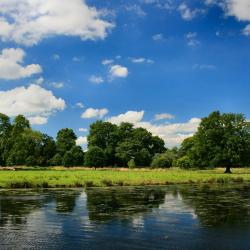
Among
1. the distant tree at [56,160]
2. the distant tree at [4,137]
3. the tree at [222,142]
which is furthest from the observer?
the distant tree at [56,160]

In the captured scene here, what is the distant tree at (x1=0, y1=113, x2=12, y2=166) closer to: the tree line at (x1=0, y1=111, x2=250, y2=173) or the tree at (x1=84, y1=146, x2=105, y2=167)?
the tree line at (x1=0, y1=111, x2=250, y2=173)

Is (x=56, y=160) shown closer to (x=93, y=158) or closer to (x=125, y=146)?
(x=93, y=158)

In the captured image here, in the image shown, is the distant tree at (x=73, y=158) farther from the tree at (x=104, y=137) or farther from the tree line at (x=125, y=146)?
the tree at (x=104, y=137)

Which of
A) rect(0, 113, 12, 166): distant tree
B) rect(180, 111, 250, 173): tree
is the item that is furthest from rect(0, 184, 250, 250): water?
rect(0, 113, 12, 166): distant tree

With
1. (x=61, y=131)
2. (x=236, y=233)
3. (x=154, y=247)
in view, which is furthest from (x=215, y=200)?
(x=61, y=131)

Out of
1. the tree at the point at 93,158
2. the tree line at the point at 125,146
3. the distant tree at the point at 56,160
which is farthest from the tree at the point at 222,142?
the distant tree at the point at 56,160

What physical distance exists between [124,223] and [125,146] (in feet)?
349

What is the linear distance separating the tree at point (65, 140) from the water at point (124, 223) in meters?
96.3

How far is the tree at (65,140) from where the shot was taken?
427 ft

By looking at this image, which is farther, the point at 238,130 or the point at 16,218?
the point at 238,130

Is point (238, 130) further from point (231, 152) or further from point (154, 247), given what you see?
point (154, 247)

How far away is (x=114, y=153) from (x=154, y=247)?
380 feet

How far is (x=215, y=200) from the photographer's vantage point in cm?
3394

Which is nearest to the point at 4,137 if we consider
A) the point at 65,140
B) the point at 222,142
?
the point at 65,140
